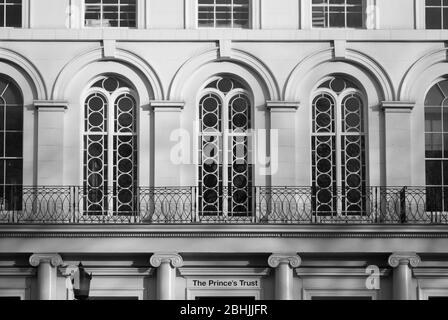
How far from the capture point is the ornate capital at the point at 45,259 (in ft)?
84.5

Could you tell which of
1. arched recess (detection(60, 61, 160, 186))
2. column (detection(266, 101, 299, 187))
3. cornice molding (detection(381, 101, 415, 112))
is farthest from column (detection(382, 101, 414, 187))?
arched recess (detection(60, 61, 160, 186))

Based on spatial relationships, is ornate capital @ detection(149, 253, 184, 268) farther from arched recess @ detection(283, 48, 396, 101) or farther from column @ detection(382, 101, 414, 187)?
column @ detection(382, 101, 414, 187)

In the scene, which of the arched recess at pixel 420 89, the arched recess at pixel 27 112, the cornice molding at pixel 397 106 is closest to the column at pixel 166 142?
the arched recess at pixel 27 112

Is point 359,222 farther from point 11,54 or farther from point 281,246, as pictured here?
point 11,54

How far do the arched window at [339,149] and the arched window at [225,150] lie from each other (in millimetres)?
1583

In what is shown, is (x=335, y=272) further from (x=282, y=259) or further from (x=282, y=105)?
(x=282, y=105)

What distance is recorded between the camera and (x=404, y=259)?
25828mm

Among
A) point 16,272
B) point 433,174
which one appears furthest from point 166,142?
point 433,174

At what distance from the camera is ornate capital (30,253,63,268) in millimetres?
25750

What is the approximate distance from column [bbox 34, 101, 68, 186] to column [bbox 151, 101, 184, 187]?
2.10 metres

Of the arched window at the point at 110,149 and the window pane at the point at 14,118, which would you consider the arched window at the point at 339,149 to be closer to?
the arched window at the point at 110,149

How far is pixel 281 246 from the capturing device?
2581 cm
